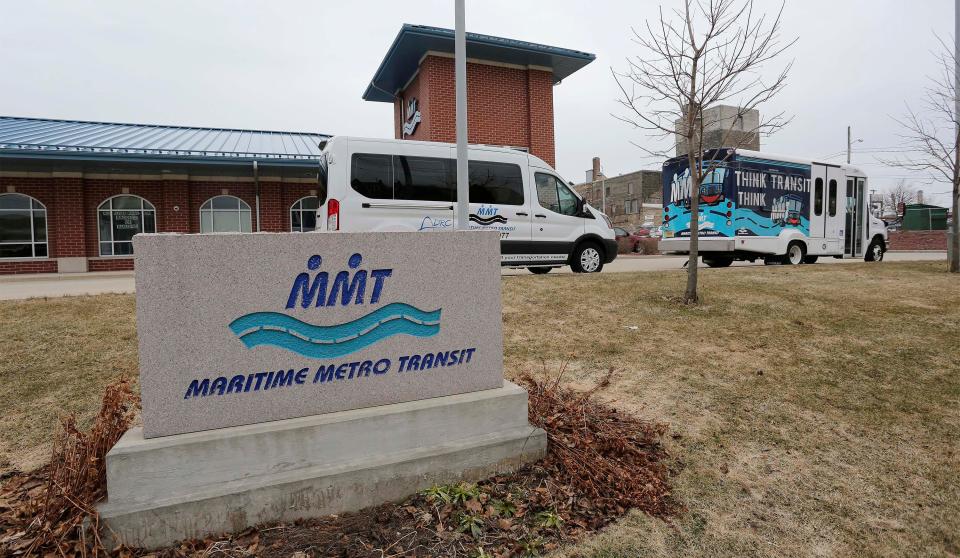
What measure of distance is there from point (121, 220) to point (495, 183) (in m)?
13.7

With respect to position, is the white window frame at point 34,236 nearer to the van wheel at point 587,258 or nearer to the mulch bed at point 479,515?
the van wheel at point 587,258

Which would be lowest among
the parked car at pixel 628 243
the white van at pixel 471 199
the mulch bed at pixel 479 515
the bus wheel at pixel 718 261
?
the mulch bed at pixel 479 515

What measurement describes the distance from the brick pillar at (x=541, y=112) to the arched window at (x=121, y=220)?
13.3 meters

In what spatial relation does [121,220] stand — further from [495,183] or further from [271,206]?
[495,183]

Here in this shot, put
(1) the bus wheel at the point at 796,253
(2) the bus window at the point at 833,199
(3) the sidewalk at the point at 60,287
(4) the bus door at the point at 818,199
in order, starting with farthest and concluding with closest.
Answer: (2) the bus window at the point at 833,199, (4) the bus door at the point at 818,199, (1) the bus wheel at the point at 796,253, (3) the sidewalk at the point at 60,287

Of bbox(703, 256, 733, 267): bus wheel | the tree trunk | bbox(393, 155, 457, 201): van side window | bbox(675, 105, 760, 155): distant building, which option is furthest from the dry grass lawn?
bbox(703, 256, 733, 267): bus wheel

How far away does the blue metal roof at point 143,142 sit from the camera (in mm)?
15133

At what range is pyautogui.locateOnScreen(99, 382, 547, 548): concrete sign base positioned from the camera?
2.72 meters

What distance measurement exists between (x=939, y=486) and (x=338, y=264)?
410 centimetres

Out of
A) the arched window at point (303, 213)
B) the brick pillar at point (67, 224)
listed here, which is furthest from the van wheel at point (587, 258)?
the brick pillar at point (67, 224)

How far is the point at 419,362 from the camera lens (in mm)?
3500

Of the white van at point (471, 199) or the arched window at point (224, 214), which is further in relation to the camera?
the arched window at point (224, 214)

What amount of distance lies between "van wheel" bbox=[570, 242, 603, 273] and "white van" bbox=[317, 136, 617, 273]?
0.9 inches

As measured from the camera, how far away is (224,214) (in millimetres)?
18719
